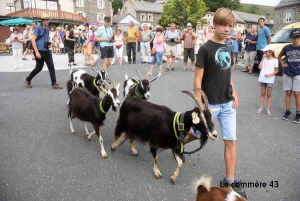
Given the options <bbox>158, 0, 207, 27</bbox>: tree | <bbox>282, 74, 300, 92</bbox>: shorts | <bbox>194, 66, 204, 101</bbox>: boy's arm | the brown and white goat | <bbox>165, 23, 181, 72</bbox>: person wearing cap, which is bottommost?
the brown and white goat

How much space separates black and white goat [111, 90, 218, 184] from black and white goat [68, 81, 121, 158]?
0.81 feet

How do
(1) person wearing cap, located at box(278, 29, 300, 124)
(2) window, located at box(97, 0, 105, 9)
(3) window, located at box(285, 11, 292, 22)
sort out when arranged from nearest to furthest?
(1) person wearing cap, located at box(278, 29, 300, 124), (3) window, located at box(285, 11, 292, 22), (2) window, located at box(97, 0, 105, 9)

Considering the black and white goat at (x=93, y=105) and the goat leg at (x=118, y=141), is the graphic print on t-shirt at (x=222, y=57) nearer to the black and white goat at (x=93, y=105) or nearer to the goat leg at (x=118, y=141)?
the black and white goat at (x=93, y=105)

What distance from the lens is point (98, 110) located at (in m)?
4.34

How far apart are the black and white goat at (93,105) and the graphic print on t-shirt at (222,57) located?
1.84m

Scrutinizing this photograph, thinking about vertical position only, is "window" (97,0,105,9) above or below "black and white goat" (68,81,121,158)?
above

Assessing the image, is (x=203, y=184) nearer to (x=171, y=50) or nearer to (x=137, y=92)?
(x=137, y=92)

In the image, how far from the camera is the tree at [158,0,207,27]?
54.6m

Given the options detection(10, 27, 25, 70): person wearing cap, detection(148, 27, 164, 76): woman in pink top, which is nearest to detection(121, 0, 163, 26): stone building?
detection(10, 27, 25, 70): person wearing cap

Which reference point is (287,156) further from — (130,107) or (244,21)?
(244,21)

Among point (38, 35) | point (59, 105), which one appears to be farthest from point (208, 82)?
point (38, 35)

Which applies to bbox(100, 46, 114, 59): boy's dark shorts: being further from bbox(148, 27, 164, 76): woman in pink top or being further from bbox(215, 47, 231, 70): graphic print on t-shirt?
bbox(215, 47, 231, 70): graphic print on t-shirt

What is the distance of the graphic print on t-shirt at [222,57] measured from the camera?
2.97 metres

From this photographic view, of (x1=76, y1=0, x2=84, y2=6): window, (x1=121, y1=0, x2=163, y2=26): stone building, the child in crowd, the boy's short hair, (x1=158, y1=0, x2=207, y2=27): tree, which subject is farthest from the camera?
(x1=121, y1=0, x2=163, y2=26): stone building
